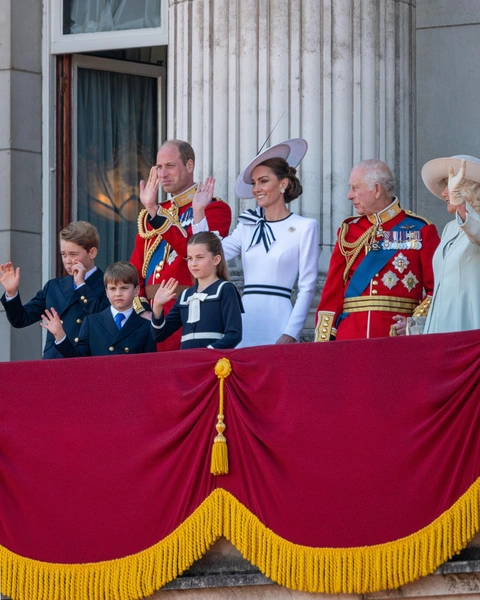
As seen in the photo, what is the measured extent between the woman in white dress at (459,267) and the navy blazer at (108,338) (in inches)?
64.0

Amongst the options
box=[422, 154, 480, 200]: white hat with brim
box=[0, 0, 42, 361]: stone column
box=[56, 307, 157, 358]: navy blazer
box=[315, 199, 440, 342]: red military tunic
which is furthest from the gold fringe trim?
box=[0, 0, 42, 361]: stone column

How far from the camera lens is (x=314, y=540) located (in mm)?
7270

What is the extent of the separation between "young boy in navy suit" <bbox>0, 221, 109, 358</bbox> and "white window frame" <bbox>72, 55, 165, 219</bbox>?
8.94 ft

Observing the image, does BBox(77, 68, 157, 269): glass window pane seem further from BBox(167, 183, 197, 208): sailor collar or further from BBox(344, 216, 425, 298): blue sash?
BBox(344, 216, 425, 298): blue sash

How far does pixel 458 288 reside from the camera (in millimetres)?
7676

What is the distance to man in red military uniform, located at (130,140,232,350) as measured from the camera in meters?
8.91

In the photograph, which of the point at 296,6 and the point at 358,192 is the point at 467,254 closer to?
the point at 358,192

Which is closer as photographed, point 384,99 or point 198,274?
point 198,274

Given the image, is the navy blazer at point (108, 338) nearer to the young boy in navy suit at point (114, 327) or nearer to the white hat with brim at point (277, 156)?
the young boy in navy suit at point (114, 327)

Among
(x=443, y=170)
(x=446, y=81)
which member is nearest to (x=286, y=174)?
(x=443, y=170)

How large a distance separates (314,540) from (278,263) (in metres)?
1.99

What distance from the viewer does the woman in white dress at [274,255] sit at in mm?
8727

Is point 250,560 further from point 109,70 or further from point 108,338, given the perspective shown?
point 109,70

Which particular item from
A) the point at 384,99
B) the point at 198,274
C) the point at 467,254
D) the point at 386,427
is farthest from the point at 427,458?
the point at 384,99
